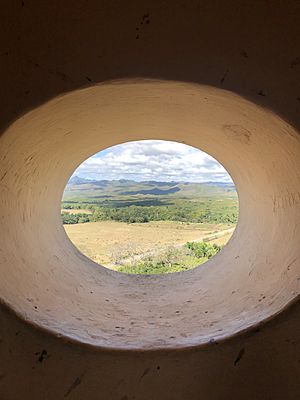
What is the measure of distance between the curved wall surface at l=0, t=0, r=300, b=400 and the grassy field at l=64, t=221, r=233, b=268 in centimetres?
525

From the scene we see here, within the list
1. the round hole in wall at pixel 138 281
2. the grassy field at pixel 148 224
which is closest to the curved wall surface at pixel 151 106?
the round hole in wall at pixel 138 281

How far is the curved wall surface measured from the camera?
1236 mm

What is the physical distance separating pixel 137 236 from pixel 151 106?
632 cm

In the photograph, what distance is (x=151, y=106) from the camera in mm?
1639

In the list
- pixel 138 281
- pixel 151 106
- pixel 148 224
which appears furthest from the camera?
pixel 148 224

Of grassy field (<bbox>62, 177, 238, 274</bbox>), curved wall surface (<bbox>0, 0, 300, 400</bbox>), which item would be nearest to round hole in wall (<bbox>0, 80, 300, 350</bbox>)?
curved wall surface (<bbox>0, 0, 300, 400</bbox>)

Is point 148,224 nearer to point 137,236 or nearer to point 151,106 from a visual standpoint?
point 137,236

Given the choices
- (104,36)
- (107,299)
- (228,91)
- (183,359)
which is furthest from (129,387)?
(104,36)

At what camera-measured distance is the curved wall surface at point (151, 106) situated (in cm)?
124

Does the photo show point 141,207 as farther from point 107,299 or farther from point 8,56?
point 8,56

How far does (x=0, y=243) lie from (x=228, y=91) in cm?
108

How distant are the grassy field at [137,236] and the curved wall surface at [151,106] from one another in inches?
207

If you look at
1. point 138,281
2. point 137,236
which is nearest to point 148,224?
point 137,236

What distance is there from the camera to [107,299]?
1938 mm
